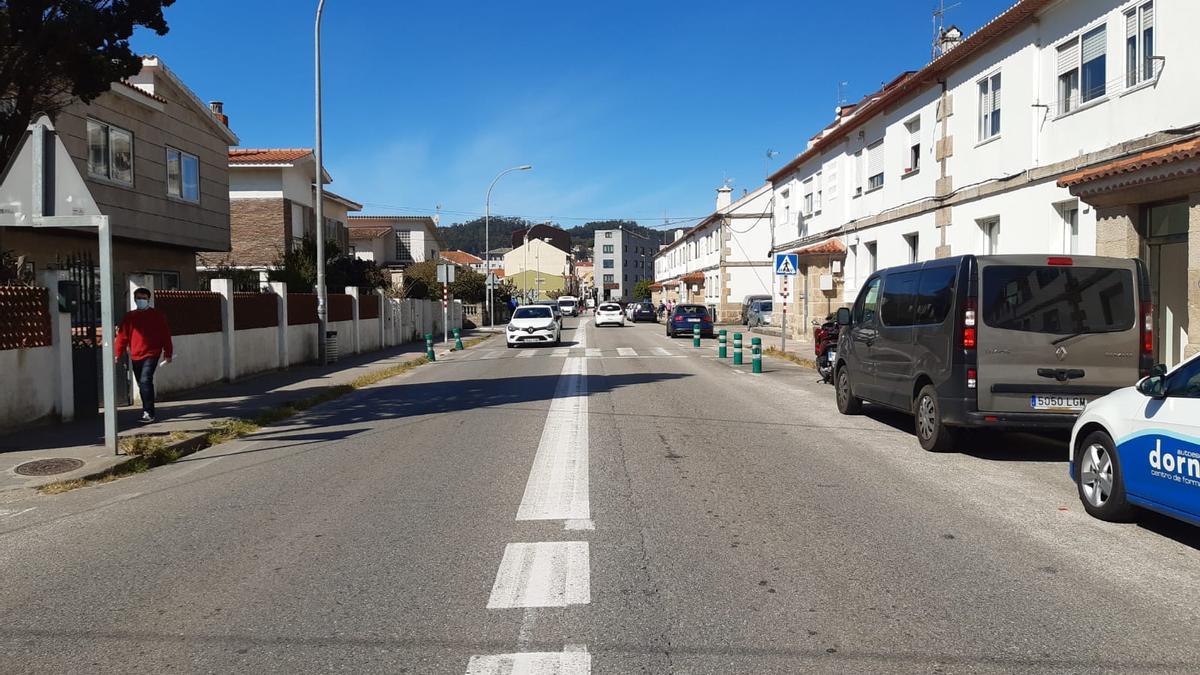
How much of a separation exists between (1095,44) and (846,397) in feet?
25.5

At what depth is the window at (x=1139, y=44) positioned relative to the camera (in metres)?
13.2

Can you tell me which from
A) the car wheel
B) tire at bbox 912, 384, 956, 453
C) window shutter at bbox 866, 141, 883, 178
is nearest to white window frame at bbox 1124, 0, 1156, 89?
tire at bbox 912, 384, 956, 453

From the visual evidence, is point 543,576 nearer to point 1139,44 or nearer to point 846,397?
point 846,397

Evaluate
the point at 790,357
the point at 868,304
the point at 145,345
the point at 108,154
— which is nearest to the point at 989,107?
the point at 790,357

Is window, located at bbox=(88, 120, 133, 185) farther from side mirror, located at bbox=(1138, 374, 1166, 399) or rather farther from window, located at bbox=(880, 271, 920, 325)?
side mirror, located at bbox=(1138, 374, 1166, 399)

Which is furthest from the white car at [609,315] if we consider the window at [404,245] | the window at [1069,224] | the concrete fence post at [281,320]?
the window at [1069,224]

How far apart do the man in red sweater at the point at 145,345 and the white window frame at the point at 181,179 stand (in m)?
12.1

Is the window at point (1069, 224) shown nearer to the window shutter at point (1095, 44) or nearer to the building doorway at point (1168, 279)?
the building doorway at point (1168, 279)

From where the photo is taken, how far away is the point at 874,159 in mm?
25500

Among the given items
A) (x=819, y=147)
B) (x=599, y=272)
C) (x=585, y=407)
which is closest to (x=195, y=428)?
(x=585, y=407)

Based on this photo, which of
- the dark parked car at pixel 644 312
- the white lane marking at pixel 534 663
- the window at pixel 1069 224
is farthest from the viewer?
the dark parked car at pixel 644 312

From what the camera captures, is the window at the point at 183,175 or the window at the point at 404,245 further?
the window at the point at 404,245

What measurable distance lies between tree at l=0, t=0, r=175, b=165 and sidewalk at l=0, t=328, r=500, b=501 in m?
3.20

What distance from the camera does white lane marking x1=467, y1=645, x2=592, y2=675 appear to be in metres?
3.66
